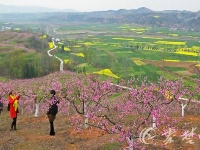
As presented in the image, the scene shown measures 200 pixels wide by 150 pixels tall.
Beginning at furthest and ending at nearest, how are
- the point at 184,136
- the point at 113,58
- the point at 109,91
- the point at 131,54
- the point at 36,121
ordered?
1. the point at 131,54
2. the point at 113,58
3. the point at 36,121
4. the point at 109,91
5. the point at 184,136

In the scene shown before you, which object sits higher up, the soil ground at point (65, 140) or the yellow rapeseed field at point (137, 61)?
the soil ground at point (65, 140)

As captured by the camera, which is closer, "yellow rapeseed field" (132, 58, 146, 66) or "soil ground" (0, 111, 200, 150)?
"soil ground" (0, 111, 200, 150)

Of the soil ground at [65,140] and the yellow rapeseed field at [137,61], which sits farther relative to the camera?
the yellow rapeseed field at [137,61]

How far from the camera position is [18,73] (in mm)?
75000

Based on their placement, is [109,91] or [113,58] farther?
[113,58]

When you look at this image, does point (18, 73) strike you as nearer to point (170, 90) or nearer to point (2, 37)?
point (170, 90)

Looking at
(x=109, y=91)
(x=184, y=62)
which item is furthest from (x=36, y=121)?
(x=184, y=62)

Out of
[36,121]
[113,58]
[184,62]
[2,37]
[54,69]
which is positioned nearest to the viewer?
[36,121]

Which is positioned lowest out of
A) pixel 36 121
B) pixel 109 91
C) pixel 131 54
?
A: pixel 131 54

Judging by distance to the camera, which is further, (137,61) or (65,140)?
(137,61)

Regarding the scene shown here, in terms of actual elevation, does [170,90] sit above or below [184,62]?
above

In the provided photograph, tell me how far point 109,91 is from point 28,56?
71924 millimetres

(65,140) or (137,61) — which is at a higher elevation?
(65,140)

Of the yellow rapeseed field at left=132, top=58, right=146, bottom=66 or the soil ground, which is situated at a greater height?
the soil ground
